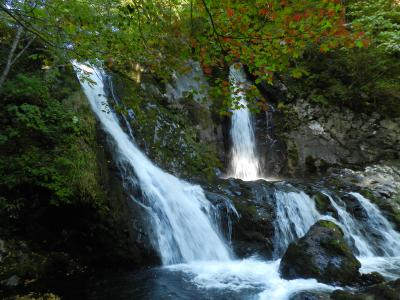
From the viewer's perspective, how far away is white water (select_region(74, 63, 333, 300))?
5.85 meters

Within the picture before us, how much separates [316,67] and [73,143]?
1330 cm

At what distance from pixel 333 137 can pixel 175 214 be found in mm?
9170

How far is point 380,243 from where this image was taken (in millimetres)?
8875

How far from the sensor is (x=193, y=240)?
718 cm

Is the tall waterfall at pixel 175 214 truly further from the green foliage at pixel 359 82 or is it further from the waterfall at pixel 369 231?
the green foliage at pixel 359 82

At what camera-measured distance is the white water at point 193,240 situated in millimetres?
5848

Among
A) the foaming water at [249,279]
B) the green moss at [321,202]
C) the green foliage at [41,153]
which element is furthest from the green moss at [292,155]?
the green foliage at [41,153]

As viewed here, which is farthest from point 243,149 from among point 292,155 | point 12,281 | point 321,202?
point 12,281

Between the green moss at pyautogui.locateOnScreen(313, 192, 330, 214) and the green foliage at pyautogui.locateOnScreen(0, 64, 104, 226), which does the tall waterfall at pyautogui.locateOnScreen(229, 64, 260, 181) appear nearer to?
the green moss at pyautogui.locateOnScreen(313, 192, 330, 214)

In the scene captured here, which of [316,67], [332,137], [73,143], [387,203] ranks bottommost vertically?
[387,203]

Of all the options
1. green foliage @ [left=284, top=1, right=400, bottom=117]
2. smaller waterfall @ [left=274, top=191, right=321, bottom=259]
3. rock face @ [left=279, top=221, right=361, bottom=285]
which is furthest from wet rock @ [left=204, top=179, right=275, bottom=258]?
green foliage @ [left=284, top=1, right=400, bottom=117]

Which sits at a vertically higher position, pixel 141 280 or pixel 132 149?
pixel 132 149

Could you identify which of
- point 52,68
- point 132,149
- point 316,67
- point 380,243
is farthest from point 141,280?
point 316,67

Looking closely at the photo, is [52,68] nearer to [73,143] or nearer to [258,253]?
[73,143]
